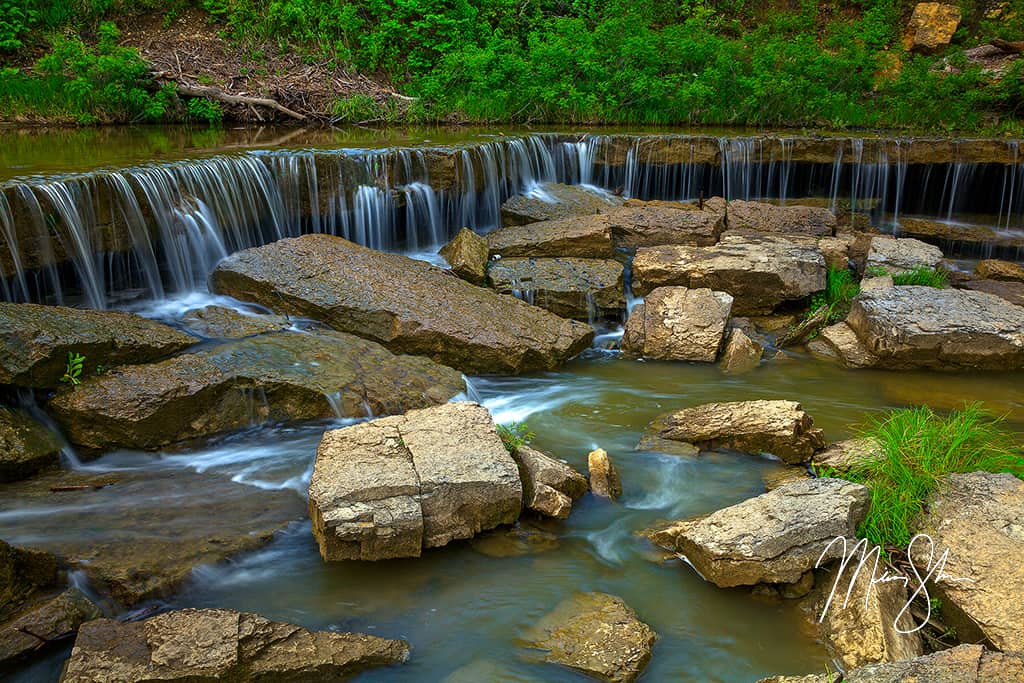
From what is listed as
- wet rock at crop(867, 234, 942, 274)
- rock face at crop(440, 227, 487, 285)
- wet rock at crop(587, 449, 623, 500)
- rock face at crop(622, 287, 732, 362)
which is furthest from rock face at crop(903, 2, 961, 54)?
wet rock at crop(587, 449, 623, 500)

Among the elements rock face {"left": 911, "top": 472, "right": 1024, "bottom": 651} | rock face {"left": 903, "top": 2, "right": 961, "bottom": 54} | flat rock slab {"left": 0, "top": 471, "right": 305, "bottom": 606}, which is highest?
rock face {"left": 903, "top": 2, "right": 961, "bottom": 54}

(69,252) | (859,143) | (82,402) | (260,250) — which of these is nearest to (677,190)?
(859,143)

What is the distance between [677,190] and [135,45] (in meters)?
11.2

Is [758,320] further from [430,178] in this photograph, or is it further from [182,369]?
[182,369]

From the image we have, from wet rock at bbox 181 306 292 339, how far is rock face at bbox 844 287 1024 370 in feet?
17.6

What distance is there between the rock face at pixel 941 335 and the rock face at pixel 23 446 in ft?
22.1

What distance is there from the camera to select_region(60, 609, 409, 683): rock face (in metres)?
3.20

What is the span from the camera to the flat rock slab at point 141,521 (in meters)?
3.89

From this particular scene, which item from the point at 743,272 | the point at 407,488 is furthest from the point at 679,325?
the point at 407,488

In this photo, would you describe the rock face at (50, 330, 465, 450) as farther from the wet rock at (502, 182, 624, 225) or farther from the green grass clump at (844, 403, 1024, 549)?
the wet rock at (502, 182, 624, 225)

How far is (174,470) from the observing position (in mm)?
5121
